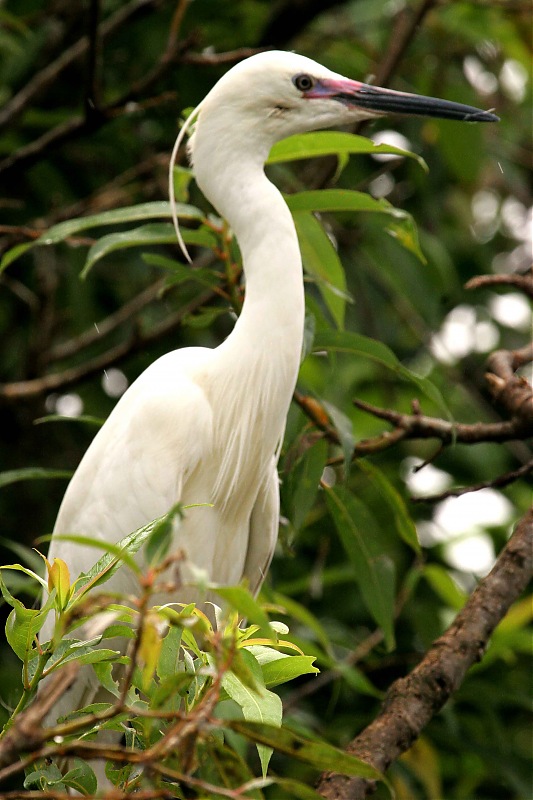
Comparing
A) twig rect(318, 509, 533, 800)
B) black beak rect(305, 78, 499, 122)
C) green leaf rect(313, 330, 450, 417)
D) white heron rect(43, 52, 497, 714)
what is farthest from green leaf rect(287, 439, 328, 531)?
black beak rect(305, 78, 499, 122)

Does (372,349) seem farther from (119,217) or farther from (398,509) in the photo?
(119,217)

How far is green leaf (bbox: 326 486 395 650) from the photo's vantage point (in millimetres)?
1974

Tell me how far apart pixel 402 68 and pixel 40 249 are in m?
1.41

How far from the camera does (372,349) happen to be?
1.84 metres

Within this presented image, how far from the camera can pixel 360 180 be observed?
3.10 metres

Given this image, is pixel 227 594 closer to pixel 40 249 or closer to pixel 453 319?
pixel 40 249

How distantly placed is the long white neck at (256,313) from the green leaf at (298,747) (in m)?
0.87

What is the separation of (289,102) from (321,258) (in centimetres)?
30

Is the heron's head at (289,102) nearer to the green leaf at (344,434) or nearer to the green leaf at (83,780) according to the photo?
the green leaf at (344,434)

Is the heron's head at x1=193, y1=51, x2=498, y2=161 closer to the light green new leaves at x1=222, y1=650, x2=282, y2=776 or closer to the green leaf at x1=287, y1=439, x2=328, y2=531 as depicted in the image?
the green leaf at x1=287, y1=439, x2=328, y2=531

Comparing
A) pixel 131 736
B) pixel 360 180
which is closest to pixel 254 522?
pixel 131 736

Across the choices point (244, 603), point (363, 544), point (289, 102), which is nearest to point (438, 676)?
point (363, 544)

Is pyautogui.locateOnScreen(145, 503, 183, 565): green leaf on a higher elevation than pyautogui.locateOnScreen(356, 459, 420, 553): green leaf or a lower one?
higher

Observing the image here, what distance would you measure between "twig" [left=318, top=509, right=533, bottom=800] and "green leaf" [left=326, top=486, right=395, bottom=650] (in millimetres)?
213
